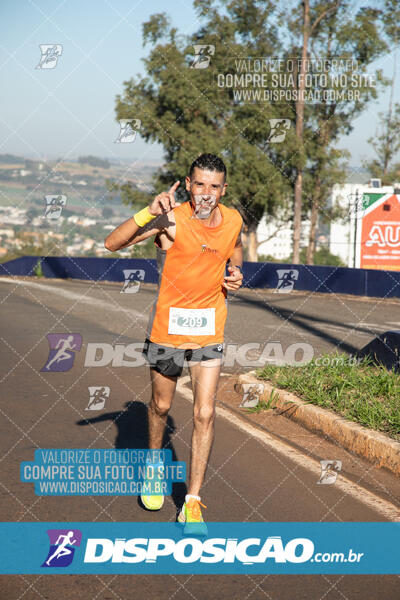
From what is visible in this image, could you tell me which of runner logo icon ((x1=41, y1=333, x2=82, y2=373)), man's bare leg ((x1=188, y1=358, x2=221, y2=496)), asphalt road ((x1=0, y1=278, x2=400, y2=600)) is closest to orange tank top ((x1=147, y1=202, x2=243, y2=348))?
man's bare leg ((x1=188, y1=358, x2=221, y2=496))

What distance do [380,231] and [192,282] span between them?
24118mm

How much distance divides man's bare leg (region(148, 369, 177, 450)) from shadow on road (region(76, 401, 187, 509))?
0.53 metres

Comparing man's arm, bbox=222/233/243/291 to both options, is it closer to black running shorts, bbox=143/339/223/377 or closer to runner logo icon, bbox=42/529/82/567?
black running shorts, bbox=143/339/223/377

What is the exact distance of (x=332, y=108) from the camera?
44.4m

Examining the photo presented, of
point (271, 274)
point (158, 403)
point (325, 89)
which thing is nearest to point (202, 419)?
point (158, 403)

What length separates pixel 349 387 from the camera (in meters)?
7.10

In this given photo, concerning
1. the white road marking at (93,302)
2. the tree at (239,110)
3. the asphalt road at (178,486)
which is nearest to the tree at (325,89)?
the tree at (239,110)

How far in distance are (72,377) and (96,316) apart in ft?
23.7

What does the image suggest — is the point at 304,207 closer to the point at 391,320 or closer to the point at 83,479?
the point at 391,320

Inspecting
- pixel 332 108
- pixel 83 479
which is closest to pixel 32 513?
pixel 83 479

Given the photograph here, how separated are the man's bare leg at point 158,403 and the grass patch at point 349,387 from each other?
80.8 inches

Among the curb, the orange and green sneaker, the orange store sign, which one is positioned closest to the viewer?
the orange and green sneaker

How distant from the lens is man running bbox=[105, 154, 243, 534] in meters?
4.21

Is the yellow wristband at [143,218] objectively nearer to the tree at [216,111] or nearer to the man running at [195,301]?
the man running at [195,301]
